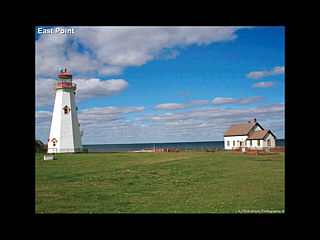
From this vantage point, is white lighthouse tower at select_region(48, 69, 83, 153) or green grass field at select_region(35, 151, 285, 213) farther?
white lighthouse tower at select_region(48, 69, 83, 153)

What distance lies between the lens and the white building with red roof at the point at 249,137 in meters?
46.2

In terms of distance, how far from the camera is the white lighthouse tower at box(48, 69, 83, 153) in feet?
114

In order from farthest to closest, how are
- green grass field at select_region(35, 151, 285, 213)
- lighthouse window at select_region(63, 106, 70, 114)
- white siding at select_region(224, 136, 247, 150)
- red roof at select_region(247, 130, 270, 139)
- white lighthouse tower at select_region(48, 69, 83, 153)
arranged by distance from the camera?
white siding at select_region(224, 136, 247, 150) → red roof at select_region(247, 130, 270, 139) → lighthouse window at select_region(63, 106, 70, 114) → white lighthouse tower at select_region(48, 69, 83, 153) → green grass field at select_region(35, 151, 285, 213)

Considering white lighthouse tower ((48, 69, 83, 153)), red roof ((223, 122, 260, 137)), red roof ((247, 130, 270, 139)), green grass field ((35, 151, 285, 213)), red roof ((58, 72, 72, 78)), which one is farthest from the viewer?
red roof ((223, 122, 260, 137))

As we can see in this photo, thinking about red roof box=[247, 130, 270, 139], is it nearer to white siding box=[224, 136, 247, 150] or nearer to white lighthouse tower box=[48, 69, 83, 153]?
white siding box=[224, 136, 247, 150]

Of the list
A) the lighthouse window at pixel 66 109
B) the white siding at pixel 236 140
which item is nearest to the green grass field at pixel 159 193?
the lighthouse window at pixel 66 109

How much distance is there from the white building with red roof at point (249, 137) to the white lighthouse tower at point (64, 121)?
95.9 ft

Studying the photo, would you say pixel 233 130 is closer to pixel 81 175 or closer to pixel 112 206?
pixel 81 175

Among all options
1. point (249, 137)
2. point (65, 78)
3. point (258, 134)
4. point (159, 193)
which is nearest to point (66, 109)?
point (65, 78)

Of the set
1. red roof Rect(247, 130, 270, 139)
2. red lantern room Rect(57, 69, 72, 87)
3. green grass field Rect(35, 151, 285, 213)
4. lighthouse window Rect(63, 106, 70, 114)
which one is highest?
red lantern room Rect(57, 69, 72, 87)

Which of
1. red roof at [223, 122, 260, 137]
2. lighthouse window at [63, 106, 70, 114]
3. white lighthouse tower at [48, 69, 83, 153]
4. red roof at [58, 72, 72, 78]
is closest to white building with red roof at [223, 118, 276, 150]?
red roof at [223, 122, 260, 137]

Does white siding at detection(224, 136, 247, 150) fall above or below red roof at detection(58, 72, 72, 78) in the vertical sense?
below

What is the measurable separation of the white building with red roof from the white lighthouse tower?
29229 millimetres
